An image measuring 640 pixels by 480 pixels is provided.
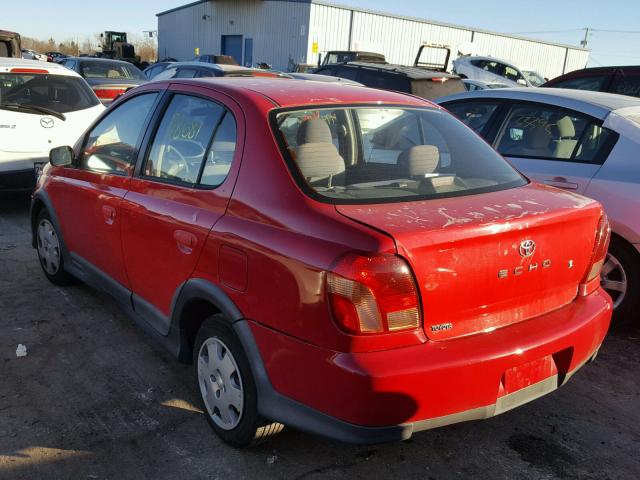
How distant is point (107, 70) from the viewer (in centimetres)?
1319

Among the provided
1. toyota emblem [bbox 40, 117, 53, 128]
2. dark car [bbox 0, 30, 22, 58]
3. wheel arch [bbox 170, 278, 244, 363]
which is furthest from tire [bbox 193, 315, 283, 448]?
A: dark car [bbox 0, 30, 22, 58]

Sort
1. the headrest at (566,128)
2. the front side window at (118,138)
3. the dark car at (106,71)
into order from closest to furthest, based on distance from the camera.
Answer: the front side window at (118,138), the headrest at (566,128), the dark car at (106,71)

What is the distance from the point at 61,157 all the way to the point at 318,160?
2.32 metres

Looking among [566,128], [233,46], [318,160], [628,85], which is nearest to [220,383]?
[318,160]

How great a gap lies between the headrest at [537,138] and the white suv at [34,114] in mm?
5069

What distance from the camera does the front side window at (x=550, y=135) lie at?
4.25 meters

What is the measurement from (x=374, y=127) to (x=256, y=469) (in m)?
1.83

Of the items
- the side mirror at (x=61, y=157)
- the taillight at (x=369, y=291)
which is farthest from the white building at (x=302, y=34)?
the taillight at (x=369, y=291)

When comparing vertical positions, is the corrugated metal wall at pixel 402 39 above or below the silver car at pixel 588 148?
above

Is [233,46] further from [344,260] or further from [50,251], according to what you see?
[344,260]

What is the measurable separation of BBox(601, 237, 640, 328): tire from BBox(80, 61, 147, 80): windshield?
11.4m

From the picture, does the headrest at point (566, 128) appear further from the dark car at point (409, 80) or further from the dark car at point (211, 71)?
the dark car at point (211, 71)

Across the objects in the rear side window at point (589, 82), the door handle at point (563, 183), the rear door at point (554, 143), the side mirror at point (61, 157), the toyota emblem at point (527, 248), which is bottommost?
the side mirror at point (61, 157)

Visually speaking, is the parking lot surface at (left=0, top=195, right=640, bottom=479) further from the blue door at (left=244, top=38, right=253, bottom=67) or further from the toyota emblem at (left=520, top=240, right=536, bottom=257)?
the blue door at (left=244, top=38, right=253, bottom=67)
